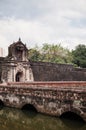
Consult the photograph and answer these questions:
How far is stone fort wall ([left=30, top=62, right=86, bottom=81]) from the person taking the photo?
27184 mm

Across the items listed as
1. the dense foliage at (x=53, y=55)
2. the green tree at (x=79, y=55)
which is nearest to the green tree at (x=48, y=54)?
the dense foliage at (x=53, y=55)

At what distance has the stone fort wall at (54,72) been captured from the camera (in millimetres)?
27184

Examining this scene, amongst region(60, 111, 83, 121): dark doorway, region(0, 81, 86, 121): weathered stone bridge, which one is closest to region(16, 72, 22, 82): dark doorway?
region(0, 81, 86, 121): weathered stone bridge

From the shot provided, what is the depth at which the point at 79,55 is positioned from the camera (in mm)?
44781

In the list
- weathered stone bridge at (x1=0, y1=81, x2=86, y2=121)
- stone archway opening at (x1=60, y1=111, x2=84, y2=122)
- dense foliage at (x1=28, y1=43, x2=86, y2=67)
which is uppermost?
dense foliage at (x1=28, y1=43, x2=86, y2=67)

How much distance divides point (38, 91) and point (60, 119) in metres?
2.20

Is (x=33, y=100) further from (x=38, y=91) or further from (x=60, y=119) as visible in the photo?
(x=60, y=119)

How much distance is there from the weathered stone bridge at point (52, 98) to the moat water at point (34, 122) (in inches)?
16.7

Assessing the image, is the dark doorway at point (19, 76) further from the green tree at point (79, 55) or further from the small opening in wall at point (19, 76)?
the green tree at point (79, 55)

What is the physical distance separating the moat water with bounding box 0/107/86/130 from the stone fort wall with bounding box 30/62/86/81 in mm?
13329

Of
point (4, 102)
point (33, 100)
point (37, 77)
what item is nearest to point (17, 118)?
point (33, 100)

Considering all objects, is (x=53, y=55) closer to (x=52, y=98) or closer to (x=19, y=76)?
(x=19, y=76)

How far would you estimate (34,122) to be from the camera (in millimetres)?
11914

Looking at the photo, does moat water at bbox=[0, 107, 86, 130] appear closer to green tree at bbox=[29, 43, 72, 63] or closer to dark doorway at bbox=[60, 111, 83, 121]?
dark doorway at bbox=[60, 111, 83, 121]
